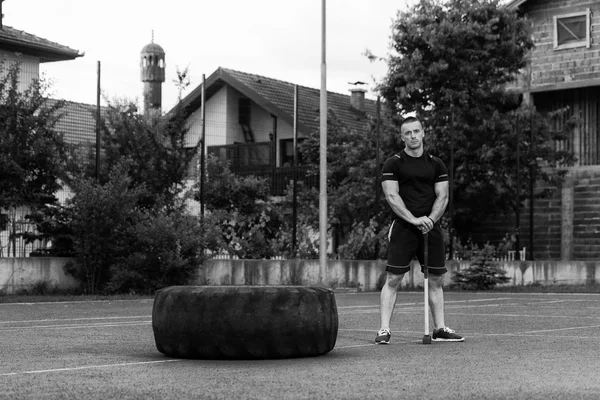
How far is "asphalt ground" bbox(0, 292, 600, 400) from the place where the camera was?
718cm

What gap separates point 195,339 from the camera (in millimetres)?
9414

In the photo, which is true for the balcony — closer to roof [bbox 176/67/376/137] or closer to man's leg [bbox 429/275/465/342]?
roof [bbox 176/67/376/137]

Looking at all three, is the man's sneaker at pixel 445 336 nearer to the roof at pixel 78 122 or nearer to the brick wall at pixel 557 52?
the roof at pixel 78 122

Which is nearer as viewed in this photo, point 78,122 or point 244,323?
point 244,323

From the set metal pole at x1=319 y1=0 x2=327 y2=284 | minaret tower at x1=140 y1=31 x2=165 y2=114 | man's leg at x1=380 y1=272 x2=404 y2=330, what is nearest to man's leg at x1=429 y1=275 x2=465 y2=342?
man's leg at x1=380 y1=272 x2=404 y2=330

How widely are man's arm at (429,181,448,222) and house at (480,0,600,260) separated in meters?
23.9

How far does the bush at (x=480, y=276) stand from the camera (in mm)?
27891

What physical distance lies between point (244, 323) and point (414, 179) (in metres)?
2.44

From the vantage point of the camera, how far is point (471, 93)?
1364 inches

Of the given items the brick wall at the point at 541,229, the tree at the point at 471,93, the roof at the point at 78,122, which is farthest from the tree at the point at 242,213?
the brick wall at the point at 541,229

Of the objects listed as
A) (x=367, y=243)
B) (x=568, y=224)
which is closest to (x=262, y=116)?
(x=568, y=224)

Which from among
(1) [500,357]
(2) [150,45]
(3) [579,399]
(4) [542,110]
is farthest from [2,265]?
(2) [150,45]

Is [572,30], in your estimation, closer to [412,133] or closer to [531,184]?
[531,184]

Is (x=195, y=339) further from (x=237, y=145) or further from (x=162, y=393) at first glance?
Result: (x=237, y=145)
